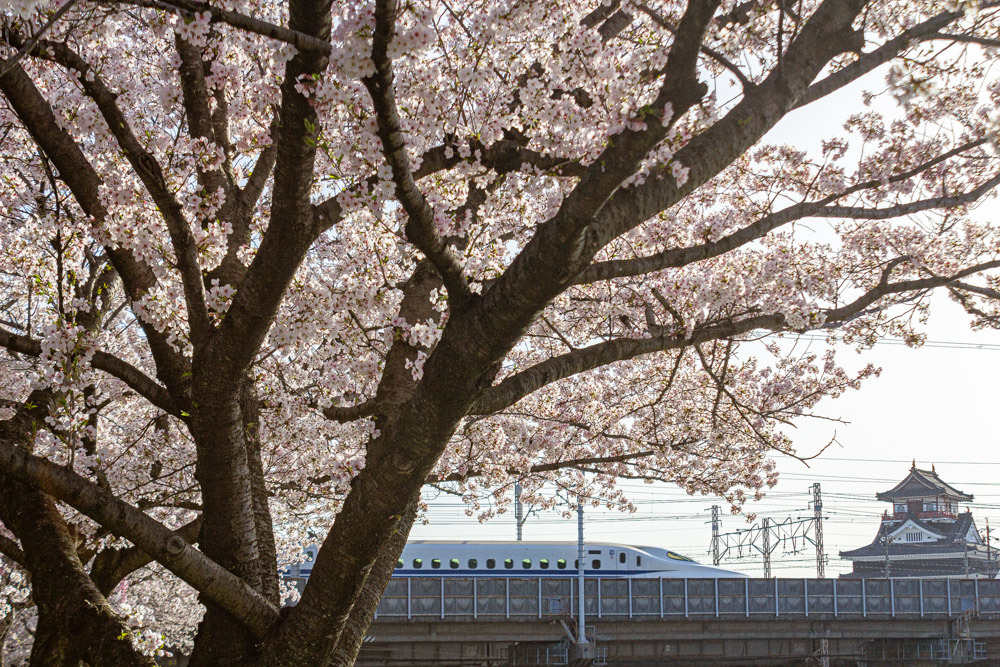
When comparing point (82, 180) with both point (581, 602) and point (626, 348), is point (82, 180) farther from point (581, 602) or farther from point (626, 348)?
point (581, 602)

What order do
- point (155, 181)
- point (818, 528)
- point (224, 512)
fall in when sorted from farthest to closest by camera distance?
point (818, 528) → point (224, 512) → point (155, 181)

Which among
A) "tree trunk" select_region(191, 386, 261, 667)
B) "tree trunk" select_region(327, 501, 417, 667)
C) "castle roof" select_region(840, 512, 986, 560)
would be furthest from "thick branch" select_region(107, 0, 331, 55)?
"castle roof" select_region(840, 512, 986, 560)

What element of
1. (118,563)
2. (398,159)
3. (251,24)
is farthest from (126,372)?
(118,563)

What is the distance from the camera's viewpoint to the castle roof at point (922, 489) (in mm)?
67312

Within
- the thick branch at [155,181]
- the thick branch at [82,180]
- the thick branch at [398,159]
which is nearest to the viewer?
the thick branch at [398,159]

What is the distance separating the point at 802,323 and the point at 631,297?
80.6 inches

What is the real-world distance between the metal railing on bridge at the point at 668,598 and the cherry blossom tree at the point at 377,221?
19.3 meters

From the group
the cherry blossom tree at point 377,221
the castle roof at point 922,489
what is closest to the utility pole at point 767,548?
the castle roof at point 922,489

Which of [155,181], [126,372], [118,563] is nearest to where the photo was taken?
[155,181]

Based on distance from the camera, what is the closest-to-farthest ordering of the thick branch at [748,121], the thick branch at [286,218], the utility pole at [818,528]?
the thick branch at [286,218] → the thick branch at [748,121] → the utility pole at [818,528]

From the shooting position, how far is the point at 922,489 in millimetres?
67938

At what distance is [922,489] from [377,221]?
72699 millimetres

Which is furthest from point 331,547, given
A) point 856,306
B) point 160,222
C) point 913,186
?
point 913,186

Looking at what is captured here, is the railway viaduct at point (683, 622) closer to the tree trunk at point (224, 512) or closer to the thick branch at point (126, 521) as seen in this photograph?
the tree trunk at point (224, 512)
